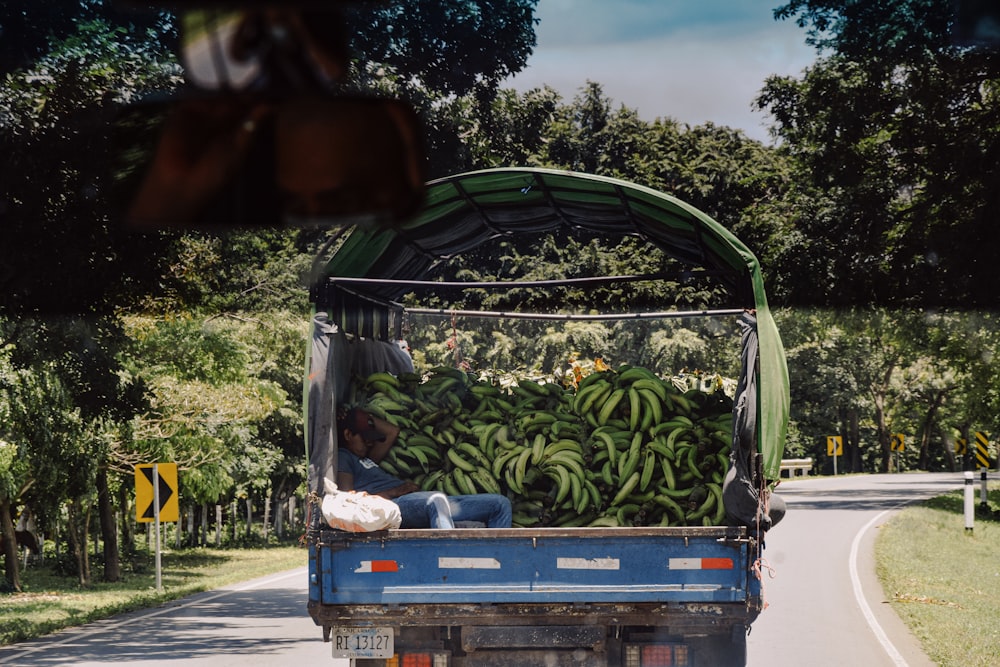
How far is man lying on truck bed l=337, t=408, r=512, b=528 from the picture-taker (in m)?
8.82

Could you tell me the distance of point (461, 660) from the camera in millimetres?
8227

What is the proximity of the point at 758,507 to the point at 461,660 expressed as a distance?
2036 millimetres

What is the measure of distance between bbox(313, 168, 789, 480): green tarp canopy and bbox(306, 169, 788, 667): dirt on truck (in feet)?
0.09

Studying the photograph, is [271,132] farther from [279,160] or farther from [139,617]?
[139,617]

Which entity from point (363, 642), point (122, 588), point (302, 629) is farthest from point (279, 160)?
point (122, 588)

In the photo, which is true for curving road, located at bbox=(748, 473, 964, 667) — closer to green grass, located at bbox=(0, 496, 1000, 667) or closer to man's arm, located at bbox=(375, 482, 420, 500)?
green grass, located at bbox=(0, 496, 1000, 667)

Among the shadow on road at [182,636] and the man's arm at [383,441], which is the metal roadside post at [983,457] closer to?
the shadow on road at [182,636]

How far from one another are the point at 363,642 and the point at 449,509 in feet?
4.00

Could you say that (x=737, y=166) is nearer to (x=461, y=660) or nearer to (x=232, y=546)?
(x=232, y=546)

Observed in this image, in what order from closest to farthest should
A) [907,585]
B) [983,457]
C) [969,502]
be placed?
[907,585] → [969,502] → [983,457]

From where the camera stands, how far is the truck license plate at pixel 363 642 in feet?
26.3

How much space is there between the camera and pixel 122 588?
25.0 m

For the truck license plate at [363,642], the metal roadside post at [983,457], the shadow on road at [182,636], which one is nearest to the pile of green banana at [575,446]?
the truck license plate at [363,642]

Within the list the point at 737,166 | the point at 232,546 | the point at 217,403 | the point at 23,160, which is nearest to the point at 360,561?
the point at 23,160
